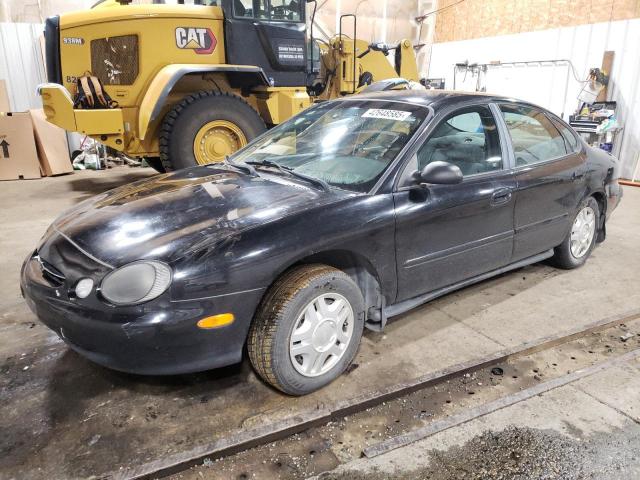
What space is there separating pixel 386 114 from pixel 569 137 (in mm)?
1687

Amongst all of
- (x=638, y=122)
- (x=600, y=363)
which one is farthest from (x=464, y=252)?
(x=638, y=122)

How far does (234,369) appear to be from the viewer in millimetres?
2484

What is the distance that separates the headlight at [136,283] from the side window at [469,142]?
5.42 feet

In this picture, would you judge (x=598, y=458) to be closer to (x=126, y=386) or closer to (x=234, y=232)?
(x=234, y=232)

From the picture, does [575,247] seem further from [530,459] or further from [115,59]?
[115,59]

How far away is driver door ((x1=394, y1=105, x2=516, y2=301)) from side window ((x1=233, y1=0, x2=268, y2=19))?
171 inches

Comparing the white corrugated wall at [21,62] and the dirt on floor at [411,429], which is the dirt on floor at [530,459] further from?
the white corrugated wall at [21,62]

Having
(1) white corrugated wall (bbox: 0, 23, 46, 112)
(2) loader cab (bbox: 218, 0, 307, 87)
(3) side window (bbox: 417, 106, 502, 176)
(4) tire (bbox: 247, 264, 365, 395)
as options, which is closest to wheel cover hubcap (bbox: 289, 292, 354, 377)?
(4) tire (bbox: 247, 264, 365, 395)

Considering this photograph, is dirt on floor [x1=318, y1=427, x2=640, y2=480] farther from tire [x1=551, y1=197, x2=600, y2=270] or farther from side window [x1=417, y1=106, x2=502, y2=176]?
tire [x1=551, y1=197, x2=600, y2=270]

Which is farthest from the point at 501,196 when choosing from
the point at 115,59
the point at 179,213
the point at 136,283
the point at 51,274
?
the point at 115,59

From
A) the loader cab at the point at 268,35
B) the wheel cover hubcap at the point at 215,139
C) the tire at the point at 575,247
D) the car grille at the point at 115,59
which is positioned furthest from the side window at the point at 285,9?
the tire at the point at 575,247

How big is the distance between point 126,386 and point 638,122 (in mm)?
8519

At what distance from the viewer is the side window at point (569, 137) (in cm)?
360

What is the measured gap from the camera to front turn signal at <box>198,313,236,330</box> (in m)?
1.94
